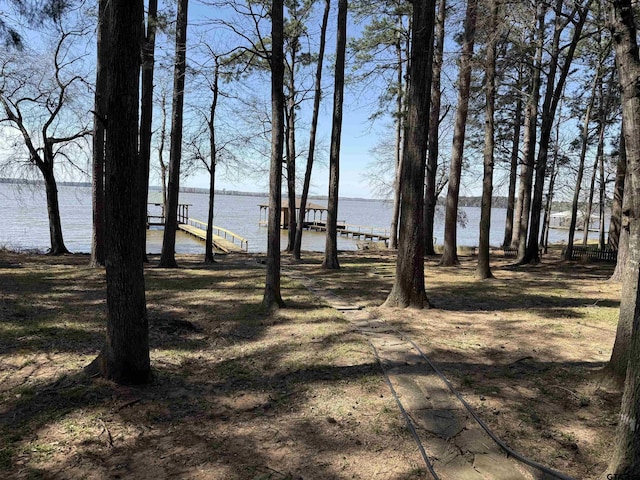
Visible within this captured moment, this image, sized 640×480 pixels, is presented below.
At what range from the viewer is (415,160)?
749 centimetres

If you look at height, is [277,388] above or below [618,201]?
below

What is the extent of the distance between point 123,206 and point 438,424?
350 centimetres

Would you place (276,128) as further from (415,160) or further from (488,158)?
(488,158)

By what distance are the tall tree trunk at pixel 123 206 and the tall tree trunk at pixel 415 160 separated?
482cm

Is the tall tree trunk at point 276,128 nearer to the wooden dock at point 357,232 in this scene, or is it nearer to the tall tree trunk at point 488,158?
the tall tree trunk at point 488,158

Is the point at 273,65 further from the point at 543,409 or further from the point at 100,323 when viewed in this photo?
the point at 543,409

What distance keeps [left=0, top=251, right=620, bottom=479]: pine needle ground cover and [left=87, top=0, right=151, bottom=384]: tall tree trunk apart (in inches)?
13.9

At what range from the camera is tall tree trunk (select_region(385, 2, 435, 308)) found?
7406 millimetres

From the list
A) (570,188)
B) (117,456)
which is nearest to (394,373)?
(117,456)

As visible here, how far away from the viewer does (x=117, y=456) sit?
10.2 ft

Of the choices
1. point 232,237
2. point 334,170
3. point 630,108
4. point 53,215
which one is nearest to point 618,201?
point 334,170

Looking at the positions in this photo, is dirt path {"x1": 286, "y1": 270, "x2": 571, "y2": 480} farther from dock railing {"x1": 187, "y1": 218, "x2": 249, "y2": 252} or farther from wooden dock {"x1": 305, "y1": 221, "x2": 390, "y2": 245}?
wooden dock {"x1": 305, "y1": 221, "x2": 390, "y2": 245}

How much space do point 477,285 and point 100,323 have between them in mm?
8310

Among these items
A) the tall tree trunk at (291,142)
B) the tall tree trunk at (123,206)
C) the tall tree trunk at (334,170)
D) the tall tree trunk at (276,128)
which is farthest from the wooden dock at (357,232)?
the tall tree trunk at (123,206)
